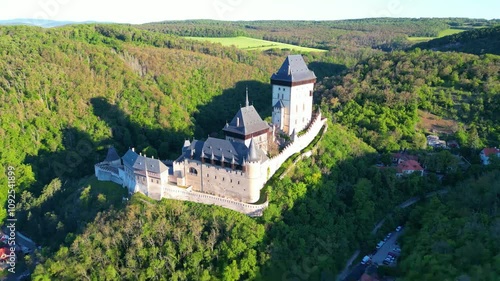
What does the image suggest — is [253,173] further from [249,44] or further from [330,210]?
[249,44]

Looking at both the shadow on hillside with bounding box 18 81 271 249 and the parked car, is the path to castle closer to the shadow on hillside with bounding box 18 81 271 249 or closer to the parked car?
the parked car

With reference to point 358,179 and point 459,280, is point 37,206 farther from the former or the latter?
point 459,280

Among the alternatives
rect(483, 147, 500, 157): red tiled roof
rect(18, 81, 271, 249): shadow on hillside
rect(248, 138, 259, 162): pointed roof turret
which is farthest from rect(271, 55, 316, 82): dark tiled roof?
rect(483, 147, 500, 157): red tiled roof

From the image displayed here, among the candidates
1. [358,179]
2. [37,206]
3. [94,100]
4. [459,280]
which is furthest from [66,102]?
[459,280]

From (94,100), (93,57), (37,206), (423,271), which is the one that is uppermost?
(93,57)

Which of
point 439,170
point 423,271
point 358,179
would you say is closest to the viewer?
point 423,271

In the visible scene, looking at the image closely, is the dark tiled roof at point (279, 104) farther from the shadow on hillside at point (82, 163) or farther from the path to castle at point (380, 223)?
the shadow on hillside at point (82, 163)
